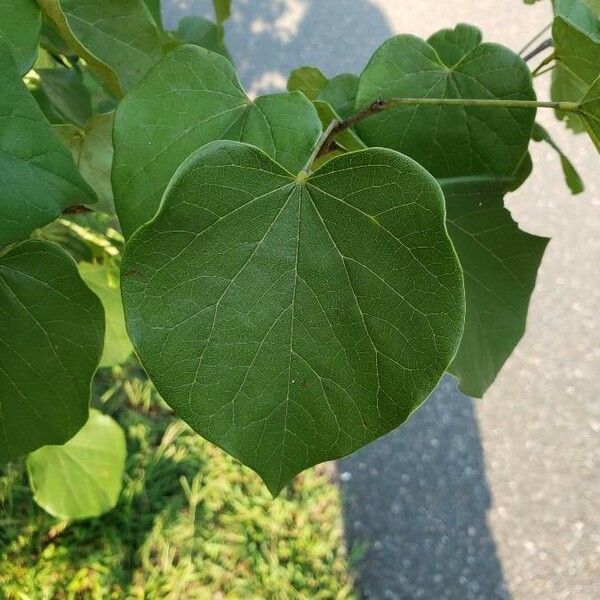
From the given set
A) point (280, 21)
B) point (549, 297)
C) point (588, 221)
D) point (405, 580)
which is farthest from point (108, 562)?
point (280, 21)

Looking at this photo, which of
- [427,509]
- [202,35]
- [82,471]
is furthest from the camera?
[427,509]

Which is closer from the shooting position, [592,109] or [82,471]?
[592,109]

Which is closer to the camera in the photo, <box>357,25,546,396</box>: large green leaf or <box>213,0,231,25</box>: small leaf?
<box>357,25,546,396</box>: large green leaf

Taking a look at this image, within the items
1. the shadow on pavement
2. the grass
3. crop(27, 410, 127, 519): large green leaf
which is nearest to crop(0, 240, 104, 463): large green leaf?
crop(27, 410, 127, 519): large green leaf

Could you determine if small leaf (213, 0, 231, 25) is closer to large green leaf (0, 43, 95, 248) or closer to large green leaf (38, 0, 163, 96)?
large green leaf (38, 0, 163, 96)

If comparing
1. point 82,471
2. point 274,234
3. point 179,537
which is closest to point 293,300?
point 274,234

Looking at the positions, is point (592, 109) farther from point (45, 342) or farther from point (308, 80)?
point (45, 342)

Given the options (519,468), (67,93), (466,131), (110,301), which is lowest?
(519,468)
